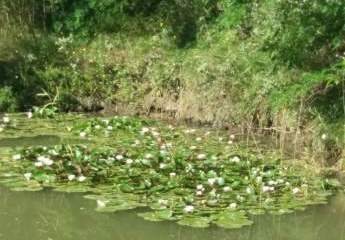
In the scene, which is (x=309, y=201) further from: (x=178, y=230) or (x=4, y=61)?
(x=4, y=61)

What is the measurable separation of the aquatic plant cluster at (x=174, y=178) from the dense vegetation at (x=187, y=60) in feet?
3.47

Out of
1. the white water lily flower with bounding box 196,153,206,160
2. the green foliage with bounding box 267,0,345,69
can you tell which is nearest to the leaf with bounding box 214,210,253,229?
the white water lily flower with bounding box 196,153,206,160

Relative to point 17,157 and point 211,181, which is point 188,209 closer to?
point 211,181

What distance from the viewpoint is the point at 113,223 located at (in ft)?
20.1

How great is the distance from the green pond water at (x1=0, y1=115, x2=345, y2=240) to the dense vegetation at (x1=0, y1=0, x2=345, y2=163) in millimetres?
1862

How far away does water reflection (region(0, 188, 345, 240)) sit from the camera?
5.88 metres

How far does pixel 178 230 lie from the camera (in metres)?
5.94

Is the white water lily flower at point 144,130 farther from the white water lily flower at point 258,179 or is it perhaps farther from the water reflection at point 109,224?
the water reflection at point 109,224

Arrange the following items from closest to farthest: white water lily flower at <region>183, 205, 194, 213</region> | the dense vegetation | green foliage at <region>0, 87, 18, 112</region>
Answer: white water lily flower at <region>183, 205, 194, 213</region>, the dense vegetation, green foliage at <region>0, 87, 18, 112</region>

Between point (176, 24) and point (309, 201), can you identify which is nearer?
point (309, 201)

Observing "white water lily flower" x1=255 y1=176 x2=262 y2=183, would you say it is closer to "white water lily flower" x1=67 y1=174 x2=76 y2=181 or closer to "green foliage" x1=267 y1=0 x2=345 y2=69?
"white water lily flower" x1=67 y1=174 x2=76 y2=181

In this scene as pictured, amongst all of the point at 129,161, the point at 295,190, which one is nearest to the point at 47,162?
the point at 129,161

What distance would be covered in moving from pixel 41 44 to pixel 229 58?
365 cm

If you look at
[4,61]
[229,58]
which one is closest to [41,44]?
[4,61]
